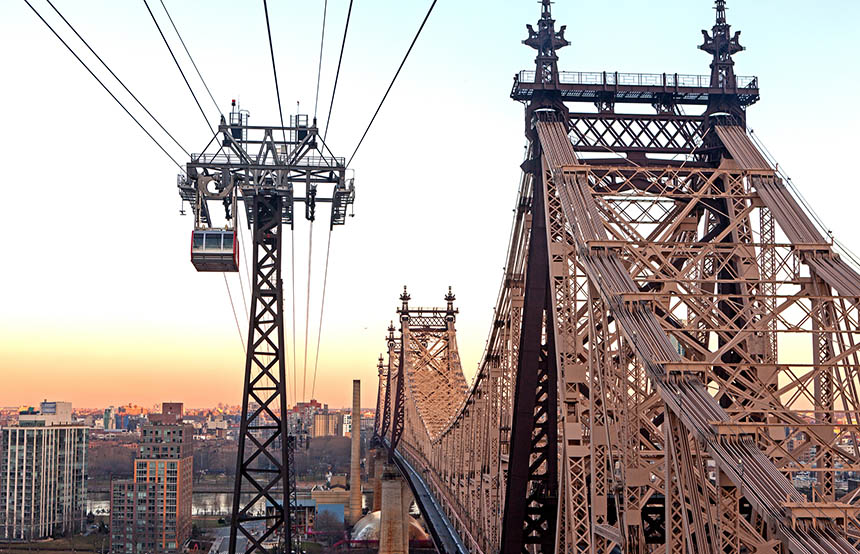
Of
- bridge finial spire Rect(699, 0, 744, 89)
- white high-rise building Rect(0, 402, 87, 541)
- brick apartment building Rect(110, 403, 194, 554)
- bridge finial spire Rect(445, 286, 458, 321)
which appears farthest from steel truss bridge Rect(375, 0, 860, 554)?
white high-rise building Rect(0, 402, 87, 541)

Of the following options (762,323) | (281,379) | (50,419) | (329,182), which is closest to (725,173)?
(762,323)

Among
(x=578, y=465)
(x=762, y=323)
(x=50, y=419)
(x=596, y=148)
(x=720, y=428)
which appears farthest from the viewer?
(x=50, y=419)

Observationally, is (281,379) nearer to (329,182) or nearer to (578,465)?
(329,182)

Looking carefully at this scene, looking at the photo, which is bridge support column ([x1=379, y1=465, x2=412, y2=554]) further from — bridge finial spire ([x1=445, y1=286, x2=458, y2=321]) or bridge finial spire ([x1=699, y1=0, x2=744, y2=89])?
bridge finial spire ([x1=699, y1=0, x2=744, y2=89])

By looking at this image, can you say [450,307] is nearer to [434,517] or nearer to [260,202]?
[434,517]

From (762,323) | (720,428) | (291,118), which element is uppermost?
(291,118)

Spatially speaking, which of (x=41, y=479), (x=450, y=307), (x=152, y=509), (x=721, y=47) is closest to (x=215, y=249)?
(x=721, y=47)
